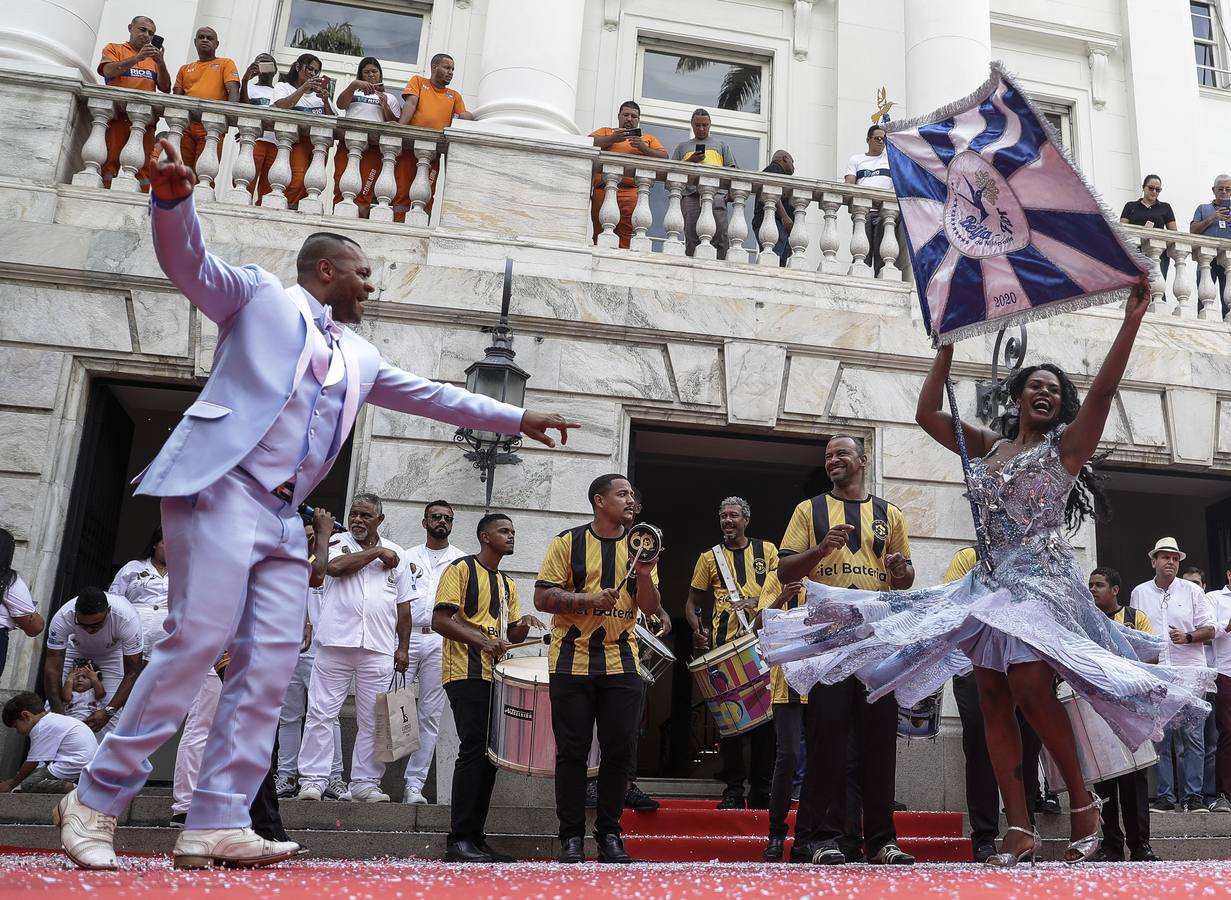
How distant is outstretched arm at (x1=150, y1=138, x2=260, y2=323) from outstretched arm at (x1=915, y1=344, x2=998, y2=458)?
2.91m

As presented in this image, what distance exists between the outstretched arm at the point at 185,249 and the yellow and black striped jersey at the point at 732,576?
5147 mm

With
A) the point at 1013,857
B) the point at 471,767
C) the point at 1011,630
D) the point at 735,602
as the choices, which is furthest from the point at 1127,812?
the point at 471,767

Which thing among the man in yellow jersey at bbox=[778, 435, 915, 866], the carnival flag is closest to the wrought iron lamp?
the man in yellow jersey at bbox=[778, 435, 915, 866]

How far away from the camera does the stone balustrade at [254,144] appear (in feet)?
33.9

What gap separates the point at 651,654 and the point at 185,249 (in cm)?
378

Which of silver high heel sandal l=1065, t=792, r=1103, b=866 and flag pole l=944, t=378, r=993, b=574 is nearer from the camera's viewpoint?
silver high heel sandal l=1065, t=792, r=1103, b=866

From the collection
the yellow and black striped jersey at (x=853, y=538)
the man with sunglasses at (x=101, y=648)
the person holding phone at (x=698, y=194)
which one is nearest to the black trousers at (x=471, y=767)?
the yellow and black striped jersey at (x=853, y=538)

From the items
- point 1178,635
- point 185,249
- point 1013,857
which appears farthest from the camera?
point 1178,635

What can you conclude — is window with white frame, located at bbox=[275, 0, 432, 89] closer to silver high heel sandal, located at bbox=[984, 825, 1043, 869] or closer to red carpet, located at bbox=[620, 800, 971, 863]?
red carpet, located at bbox=[620, 800, 971, 863]

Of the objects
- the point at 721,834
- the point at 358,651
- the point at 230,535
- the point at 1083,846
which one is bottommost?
the point at 721,834

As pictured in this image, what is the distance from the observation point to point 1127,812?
21.4 ft

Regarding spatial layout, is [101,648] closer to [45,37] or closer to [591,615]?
[591,615]

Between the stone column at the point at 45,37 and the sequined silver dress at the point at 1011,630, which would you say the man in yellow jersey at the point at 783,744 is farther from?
the stone column at the point at 45,37

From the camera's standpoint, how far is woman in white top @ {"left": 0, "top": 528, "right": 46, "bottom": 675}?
8.26 metres
